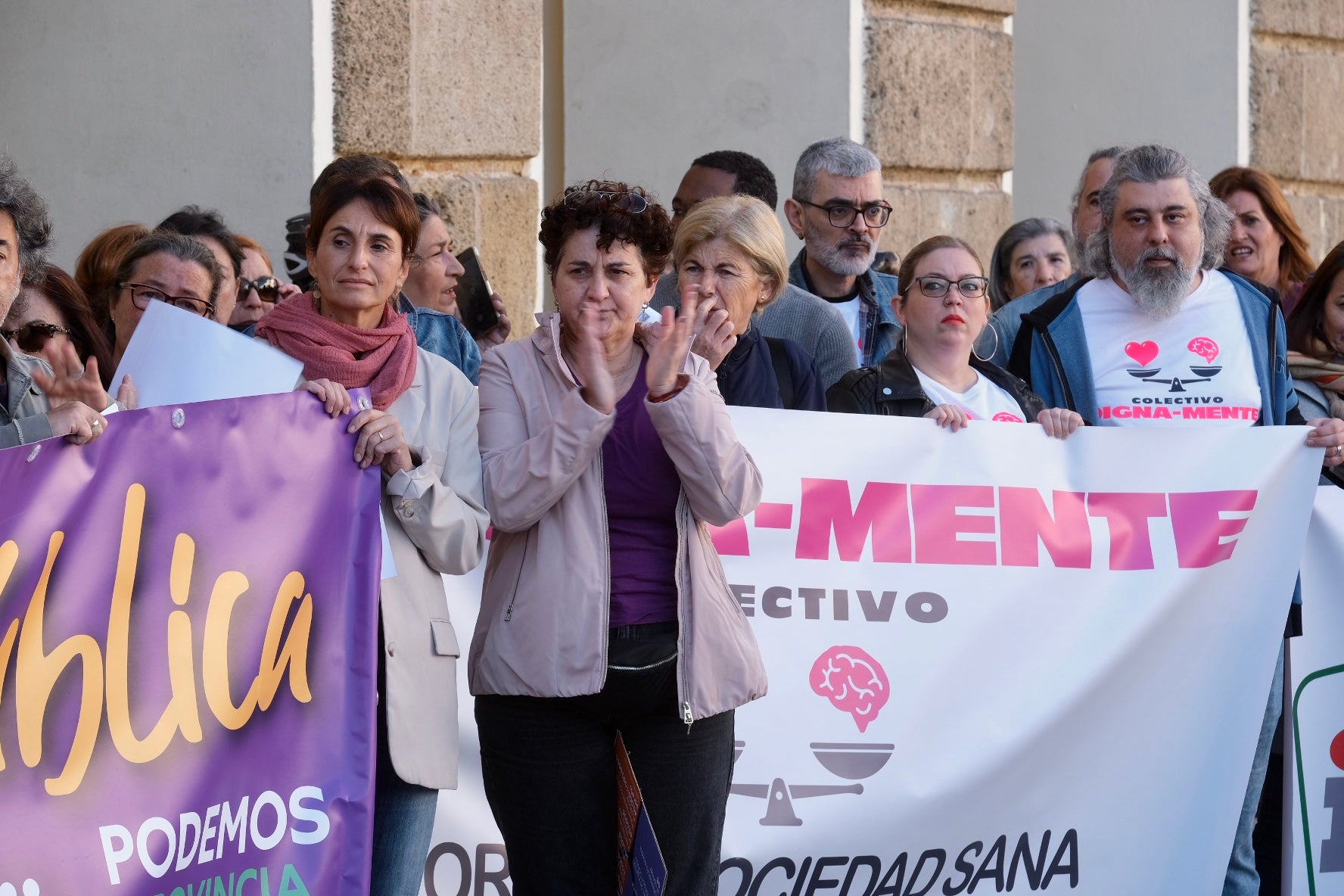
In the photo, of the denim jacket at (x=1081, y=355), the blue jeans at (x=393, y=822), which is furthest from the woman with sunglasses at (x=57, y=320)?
the denim jacket at (x=1081, y=355)

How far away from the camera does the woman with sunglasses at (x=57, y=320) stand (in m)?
3.79

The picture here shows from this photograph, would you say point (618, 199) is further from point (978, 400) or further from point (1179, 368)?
point (1179, 368)

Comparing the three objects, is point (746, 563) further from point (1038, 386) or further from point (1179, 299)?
point (1179, 299)

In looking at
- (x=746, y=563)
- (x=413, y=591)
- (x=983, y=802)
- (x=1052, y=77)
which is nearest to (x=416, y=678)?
(x=413, y=591)

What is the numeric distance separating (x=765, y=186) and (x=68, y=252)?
224cm

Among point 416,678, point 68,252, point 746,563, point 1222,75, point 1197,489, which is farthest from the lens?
point 1222,75

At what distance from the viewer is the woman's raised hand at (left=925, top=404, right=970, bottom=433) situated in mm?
4133

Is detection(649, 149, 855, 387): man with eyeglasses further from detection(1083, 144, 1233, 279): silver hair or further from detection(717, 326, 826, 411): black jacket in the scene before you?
detection(1083, 144, 1233, 279): silver hair

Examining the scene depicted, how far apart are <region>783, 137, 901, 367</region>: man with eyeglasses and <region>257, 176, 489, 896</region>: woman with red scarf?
2.12 meters

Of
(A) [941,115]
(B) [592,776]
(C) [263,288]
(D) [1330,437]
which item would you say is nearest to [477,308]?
(C) [263,288]

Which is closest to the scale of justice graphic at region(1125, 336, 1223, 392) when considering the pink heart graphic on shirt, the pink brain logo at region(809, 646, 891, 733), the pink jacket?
the pink heart graphic on shirt

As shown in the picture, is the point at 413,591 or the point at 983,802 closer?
the point at 413,591

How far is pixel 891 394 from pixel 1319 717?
4.84ft

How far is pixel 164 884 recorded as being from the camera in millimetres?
2791
